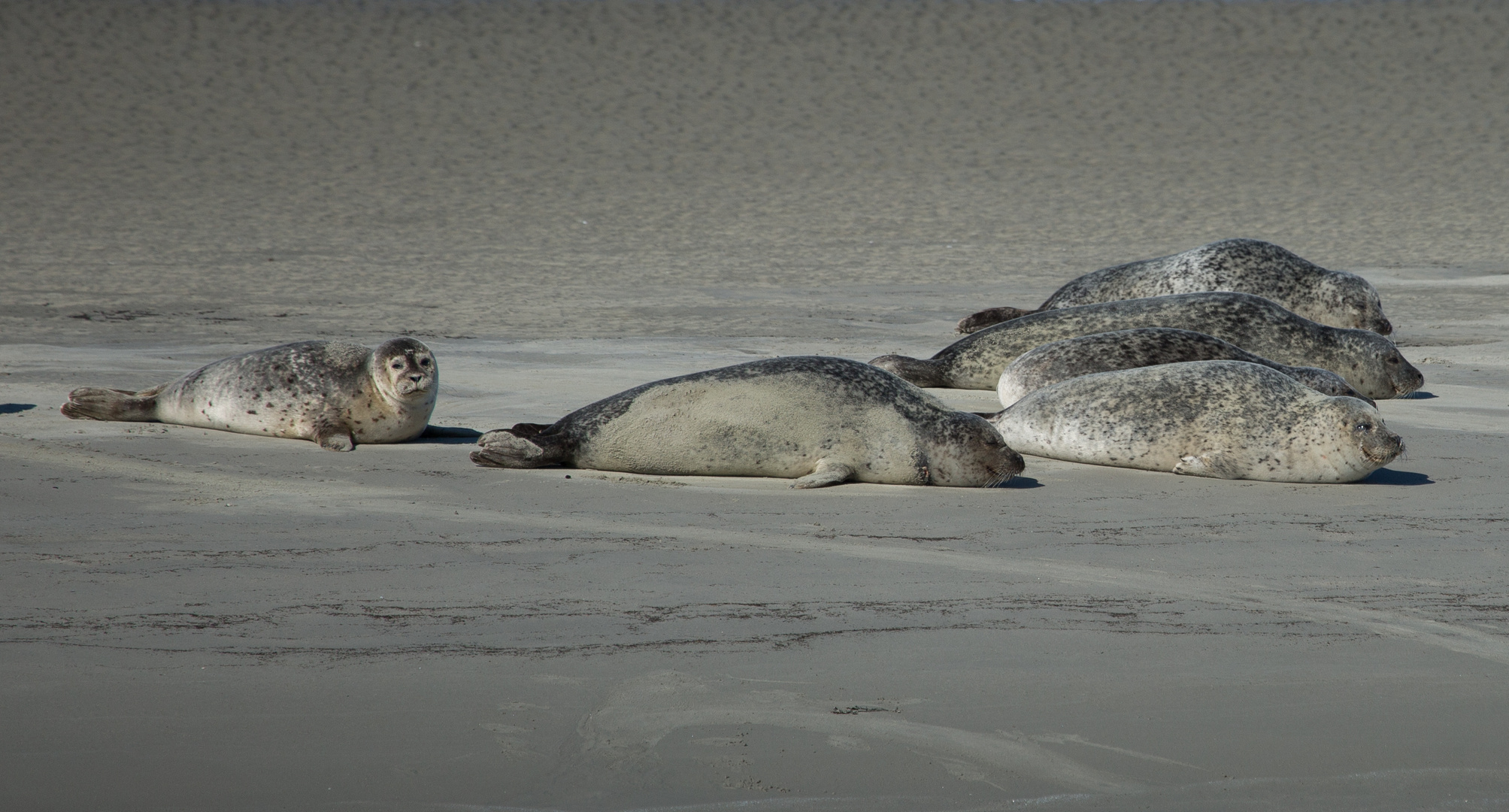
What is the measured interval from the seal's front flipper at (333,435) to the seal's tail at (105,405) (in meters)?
0.82

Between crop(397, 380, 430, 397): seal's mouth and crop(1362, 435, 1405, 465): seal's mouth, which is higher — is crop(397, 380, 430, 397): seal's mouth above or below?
above

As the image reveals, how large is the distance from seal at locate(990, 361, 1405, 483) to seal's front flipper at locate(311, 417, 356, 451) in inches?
101

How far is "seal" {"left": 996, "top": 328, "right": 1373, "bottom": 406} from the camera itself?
6973 mm

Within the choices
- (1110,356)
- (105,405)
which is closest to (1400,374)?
(1110,356)

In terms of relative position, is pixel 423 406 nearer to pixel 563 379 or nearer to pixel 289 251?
pixel 563 379

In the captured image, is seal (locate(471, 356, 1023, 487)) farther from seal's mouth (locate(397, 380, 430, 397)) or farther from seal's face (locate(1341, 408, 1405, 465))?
seal's face (locate(1341, 408, 1405, 465))

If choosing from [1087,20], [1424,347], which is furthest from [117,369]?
[1087,20]

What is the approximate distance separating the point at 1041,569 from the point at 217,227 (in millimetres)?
13247

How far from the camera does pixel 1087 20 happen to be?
32.8m

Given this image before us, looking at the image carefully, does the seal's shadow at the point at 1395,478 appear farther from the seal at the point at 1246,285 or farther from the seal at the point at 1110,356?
the seal at the point at 1246,285

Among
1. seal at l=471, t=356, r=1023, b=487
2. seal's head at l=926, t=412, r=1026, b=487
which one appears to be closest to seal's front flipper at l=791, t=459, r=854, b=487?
seal at l=471, t=356, r=1023, b=487

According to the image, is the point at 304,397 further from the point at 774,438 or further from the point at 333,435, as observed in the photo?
the point at 774,438

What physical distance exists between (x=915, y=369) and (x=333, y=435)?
3126 millimetres

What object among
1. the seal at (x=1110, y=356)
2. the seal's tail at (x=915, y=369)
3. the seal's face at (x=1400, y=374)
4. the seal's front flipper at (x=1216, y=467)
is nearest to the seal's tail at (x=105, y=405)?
the seal's tail at (x=915, y=369)
